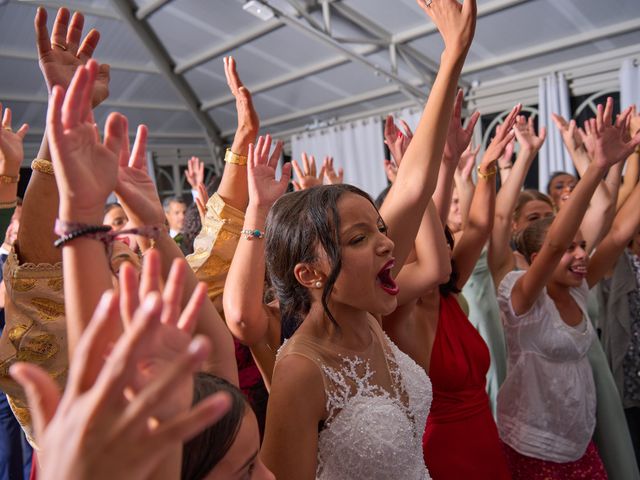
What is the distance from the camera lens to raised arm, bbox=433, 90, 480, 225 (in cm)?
159

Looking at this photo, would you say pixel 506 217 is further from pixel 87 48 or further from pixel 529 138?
pixel 87 48

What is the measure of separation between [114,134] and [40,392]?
356mm

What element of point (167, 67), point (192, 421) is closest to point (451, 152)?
point (192, 421)

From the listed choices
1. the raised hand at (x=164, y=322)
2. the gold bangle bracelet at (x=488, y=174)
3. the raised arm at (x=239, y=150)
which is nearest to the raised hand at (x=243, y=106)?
the raised arm at (x=239, y=150)

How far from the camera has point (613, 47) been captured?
5055 mm

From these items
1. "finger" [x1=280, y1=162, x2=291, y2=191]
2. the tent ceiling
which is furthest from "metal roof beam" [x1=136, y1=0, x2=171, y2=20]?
"finger" [x1=280, y1=162, x2=291, y2=191]

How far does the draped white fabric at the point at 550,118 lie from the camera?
539 cm

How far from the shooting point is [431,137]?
4.19ft

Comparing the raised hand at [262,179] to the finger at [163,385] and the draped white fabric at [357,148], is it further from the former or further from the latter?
the draped white fabric at [357,148]

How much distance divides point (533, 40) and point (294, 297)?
4.80 meters

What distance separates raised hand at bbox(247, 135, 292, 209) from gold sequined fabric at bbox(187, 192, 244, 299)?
0.20 m

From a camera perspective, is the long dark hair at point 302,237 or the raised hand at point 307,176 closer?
the long dark hair at point 302,237

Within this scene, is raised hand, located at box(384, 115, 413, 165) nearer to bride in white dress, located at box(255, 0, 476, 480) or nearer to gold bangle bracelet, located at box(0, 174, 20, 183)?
bride in white dress, located at box(255, 0, 476, 480)

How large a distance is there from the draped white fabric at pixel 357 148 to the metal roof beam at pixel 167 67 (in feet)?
4.52
